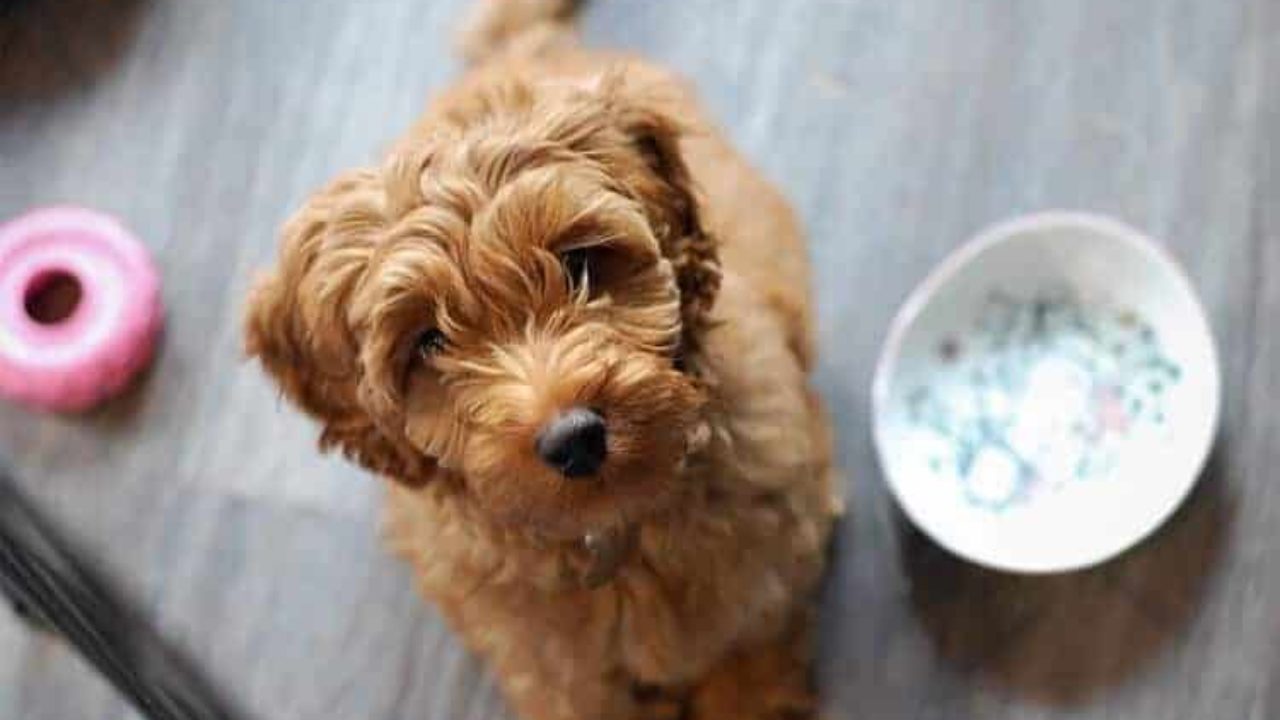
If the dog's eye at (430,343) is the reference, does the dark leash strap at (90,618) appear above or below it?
below

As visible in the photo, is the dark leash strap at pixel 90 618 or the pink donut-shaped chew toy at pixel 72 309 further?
the pink donut-shaped chew toy at pixel 72 309

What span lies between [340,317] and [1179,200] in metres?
1.38

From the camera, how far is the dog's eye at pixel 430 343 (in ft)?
5.13

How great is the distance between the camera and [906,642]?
2.22 metres

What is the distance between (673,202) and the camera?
1.66 m

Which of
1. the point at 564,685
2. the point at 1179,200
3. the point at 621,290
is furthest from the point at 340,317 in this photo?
the point at 1179,200

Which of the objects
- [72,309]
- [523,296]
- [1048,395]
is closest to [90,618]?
[72,309]

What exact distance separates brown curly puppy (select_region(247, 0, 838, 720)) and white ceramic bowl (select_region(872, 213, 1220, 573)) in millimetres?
199

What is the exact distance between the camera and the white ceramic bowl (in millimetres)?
2170

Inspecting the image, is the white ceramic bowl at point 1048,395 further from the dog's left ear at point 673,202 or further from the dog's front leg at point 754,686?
the dog's left ear at point 673,202

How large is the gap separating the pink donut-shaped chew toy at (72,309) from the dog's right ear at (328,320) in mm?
854

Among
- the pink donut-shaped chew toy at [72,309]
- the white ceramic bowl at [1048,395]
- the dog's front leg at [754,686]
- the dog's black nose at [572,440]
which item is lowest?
the dog's front leg at [754,686]

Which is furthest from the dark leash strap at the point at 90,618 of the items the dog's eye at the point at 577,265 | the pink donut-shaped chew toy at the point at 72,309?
the dog's eye at the point at 577,265

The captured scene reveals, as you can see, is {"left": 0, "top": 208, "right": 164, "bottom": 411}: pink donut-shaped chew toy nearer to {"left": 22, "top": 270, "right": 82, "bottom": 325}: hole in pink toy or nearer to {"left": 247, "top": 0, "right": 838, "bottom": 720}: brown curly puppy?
{"left": 22, "top": 270, "right": 82, "bottom": 325}: hole in pink toy
